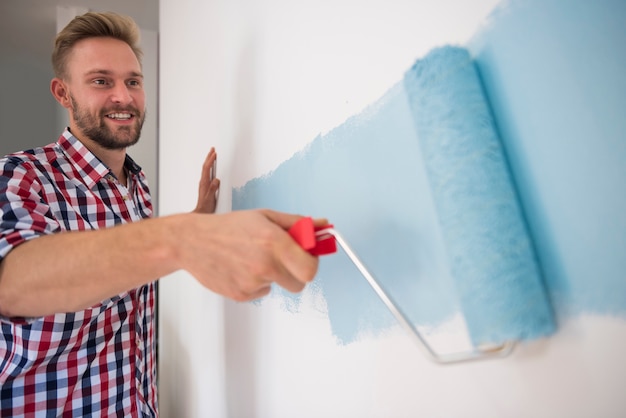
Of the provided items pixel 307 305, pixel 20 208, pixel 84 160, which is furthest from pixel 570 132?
pixel 84 160

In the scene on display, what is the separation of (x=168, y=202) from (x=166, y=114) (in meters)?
0.27

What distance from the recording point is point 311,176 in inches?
24.7

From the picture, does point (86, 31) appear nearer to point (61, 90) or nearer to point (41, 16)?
point (61, 90)

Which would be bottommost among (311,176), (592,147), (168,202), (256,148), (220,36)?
(592,147)

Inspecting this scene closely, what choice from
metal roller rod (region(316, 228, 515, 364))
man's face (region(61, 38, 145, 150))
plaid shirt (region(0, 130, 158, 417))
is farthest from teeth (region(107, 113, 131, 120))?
metal roller rod (region(316, 228, 515, 364))

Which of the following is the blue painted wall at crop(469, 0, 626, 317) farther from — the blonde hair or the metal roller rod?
the blonde hair

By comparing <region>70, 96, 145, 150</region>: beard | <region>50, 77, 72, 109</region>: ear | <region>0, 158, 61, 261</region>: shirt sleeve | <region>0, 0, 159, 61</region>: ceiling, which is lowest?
<region>0, 158, 61, 261</region>: shirt sleeve

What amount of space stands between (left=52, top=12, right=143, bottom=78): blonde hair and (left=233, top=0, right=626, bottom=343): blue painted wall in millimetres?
771

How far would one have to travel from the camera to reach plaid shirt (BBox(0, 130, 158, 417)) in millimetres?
729

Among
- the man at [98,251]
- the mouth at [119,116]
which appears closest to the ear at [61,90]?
the man at [98,251]

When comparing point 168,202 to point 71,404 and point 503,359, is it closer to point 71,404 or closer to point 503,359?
point 71,404

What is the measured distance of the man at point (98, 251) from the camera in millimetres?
427

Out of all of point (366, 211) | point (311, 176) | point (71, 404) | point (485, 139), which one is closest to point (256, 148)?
point (311, 176)

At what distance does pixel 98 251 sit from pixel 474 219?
1.24ft
